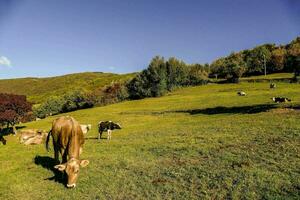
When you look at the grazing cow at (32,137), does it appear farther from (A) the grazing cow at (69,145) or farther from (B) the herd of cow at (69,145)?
(A) the grazing cow at (69,145)

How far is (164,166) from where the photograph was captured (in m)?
20.4

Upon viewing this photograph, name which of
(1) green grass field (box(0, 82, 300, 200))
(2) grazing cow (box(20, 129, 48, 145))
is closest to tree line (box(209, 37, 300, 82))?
(2) grazing cow (box(20, 129, 48, 145))

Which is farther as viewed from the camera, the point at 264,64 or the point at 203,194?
the point at 264,64

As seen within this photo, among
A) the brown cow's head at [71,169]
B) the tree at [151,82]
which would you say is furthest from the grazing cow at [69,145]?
the tree at [151,82]

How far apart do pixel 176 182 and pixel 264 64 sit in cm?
12139

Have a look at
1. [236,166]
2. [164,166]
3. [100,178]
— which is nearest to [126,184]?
[100,178]

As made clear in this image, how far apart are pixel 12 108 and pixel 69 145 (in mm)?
38793

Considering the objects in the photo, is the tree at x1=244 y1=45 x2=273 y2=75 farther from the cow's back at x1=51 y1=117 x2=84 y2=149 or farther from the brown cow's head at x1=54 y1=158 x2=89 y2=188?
the brown cow's head at x1=54 y1=158 x2=89 y2=188

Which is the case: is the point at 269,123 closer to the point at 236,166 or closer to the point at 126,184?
the point at 236,166

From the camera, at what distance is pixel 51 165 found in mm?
23328

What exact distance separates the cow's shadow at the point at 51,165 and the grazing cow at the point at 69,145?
900 millimetres

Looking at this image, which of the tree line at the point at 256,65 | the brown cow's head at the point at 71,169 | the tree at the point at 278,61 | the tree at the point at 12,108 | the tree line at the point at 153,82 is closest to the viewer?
the brown cow's head at the point at 71,169

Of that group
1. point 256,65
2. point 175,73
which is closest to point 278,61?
point 256,65

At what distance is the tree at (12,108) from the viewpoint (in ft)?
170
